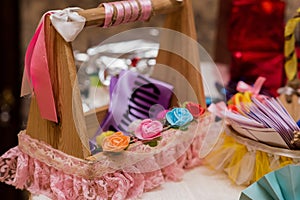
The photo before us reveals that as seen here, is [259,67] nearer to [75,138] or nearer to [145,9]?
[145,9]

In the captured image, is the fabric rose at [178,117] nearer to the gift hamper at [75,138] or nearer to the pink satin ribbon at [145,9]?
the gift hamper at [75,138]

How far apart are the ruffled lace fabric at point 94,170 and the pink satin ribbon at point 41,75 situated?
0.06 meters

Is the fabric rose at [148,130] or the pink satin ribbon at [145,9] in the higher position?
the pink satin ribbon at [145,9]

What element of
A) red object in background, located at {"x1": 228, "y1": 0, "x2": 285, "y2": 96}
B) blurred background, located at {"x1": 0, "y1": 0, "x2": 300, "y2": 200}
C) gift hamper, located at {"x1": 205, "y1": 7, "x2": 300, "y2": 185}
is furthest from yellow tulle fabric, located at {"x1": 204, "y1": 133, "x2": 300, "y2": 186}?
blurred background, located at {"x1": 0, "y1": 0, "x2": 300, "y2": 200}

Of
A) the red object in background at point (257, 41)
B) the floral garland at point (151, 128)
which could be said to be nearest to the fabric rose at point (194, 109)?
the floral garland at point (151, 128)

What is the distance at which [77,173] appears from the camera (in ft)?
2.35

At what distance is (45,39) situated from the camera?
28.6 inches

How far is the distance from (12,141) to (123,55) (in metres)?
0.83

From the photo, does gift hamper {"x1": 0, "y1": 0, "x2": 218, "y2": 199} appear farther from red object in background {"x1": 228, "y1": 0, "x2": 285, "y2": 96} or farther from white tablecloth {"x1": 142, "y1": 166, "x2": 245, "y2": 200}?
red object in background {"x1": 228, "y1": 0, "x2": 285, "y2": 96}

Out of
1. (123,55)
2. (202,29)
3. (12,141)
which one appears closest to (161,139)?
(123,55)

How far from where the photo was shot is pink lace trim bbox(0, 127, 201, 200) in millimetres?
721

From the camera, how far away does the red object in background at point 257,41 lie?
1.19 m

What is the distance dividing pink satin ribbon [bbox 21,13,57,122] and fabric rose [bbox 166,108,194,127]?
0.18 m

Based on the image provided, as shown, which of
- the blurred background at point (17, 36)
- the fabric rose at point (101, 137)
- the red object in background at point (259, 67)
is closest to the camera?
the fabric rose at point (101, 137)
